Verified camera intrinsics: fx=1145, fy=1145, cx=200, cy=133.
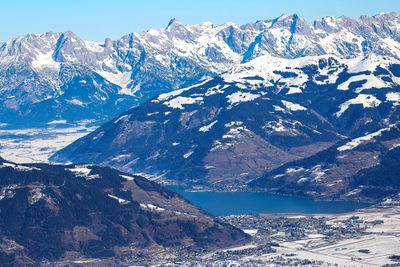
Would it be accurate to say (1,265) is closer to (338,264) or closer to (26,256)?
(26,256)

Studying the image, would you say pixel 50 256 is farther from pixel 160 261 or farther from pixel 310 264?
pixel 310 264

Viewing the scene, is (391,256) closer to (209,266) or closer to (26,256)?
(209,266)

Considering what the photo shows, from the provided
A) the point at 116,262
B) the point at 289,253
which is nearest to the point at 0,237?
the point at 116,262

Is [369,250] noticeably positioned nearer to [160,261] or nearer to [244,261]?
[244,261]

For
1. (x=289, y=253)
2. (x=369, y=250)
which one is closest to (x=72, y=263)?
(x=289, y=253)

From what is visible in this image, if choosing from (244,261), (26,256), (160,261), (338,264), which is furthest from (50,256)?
(338,264)

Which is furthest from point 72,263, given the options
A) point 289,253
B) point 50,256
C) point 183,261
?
point 289,253
